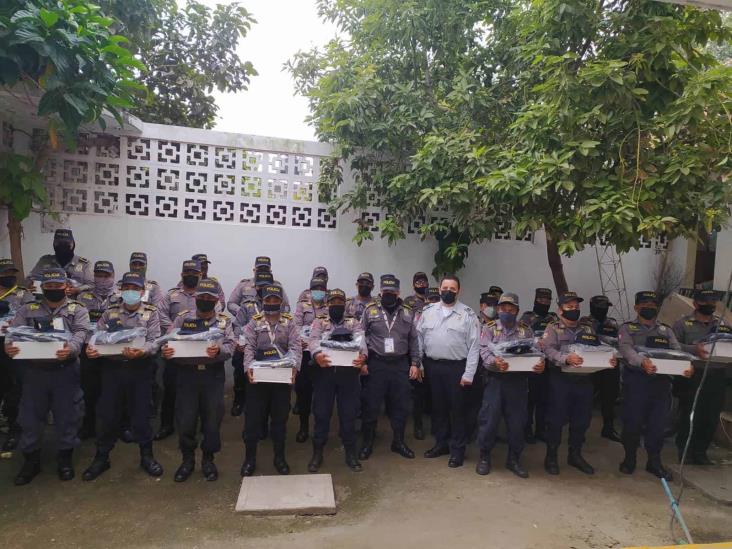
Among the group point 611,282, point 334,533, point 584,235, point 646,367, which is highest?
point 584,235

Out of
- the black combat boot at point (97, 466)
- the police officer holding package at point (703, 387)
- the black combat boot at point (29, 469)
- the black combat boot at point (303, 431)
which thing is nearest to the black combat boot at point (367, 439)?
the black combat boot at point (303, 431)

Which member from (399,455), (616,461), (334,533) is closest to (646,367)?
(616,461)

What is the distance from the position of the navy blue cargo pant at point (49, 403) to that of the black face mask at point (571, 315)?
195 inches

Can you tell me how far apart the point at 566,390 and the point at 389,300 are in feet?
6.89

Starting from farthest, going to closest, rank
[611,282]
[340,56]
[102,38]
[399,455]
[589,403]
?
[611,282] → [340,56] → [399,455] → [589,403] → [102,38]

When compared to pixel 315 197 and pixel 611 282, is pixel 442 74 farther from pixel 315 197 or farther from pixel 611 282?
pixel 611 282

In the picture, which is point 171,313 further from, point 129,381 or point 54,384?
point 54,384

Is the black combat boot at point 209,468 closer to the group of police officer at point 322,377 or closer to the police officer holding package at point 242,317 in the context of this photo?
the group of police officer at point 322,377

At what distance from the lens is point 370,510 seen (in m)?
4.41

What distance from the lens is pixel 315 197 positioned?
26.2ft

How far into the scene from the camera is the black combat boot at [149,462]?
4.88 m

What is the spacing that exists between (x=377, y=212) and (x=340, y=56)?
2.48m

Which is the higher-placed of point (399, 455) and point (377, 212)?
point (377, 212)

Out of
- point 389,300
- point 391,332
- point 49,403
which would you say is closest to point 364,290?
point 389,300
